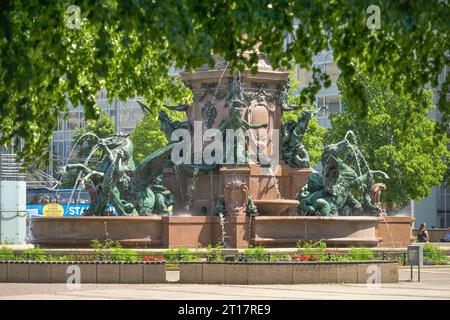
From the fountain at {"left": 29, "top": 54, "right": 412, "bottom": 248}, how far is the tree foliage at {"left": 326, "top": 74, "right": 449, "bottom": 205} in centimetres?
2770

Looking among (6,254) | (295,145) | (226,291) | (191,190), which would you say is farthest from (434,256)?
(226,291)

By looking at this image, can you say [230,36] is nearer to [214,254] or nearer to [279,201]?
[214,254]

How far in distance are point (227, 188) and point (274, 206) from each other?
5.25 feet

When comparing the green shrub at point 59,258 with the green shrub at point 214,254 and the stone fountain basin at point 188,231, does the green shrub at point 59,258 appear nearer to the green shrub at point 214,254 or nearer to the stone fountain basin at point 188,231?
the green shrub at point 214,254

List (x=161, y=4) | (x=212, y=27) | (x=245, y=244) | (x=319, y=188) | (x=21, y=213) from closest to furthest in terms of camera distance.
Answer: (x=161, y=4) → (x=212, y=27) → (x=245, y=244) → (x=319, y=188) → (x=21, y=213)

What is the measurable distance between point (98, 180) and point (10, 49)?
2254cm

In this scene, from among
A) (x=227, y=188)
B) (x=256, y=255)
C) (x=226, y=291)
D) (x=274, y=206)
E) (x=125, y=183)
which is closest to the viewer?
(x=226, y=291)

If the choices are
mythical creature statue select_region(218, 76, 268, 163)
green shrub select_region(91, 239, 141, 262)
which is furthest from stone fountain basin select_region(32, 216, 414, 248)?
mythical creature statue select_region(218, 76, 268, 163)

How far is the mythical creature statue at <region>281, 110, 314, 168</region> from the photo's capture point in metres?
35.2

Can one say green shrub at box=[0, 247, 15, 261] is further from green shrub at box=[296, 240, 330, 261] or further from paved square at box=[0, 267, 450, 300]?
green shrub at box=[296, 240, 330, 261]

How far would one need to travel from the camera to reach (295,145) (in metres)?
35.3

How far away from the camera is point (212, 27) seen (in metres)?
12.2

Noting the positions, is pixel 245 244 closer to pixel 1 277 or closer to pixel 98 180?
pixel 98 180

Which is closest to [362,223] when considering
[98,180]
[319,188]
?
[319,188]
